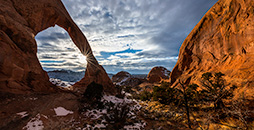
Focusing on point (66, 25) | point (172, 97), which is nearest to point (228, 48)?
point (172, 97)

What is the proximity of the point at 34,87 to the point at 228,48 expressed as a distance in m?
23.1

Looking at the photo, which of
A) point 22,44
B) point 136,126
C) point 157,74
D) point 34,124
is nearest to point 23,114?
point 34,124

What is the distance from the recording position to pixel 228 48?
12.7m

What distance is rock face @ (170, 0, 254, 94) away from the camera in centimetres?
982

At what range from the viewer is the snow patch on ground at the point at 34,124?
5.98 m

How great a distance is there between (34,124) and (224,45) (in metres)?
21.8

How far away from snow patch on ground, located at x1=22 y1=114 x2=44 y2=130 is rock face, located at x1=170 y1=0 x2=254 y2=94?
16388 millimetres

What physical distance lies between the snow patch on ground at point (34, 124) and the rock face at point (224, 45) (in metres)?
16.4

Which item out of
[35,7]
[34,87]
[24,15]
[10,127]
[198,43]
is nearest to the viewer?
[10,127]

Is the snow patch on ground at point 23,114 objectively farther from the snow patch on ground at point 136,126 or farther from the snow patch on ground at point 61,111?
the snow patch on ground at point 136,126

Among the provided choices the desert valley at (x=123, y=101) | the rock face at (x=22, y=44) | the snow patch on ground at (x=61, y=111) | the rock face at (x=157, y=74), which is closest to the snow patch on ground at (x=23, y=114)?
the desert valley at (x=123, y=101)

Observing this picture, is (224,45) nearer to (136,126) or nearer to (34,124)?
(136,126)

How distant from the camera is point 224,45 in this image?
43.2ft

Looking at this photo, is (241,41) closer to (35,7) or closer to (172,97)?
(172,97)
